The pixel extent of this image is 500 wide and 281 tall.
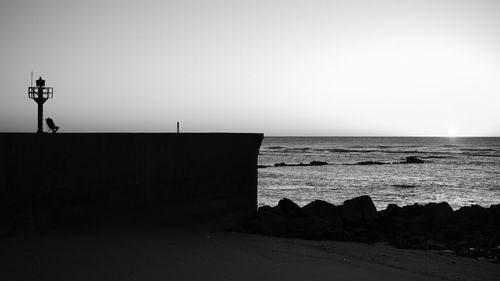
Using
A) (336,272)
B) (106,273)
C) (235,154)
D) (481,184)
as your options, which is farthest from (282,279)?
(481,184)

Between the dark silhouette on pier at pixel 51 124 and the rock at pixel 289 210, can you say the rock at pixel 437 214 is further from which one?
the dark silhouette on pier at pixel 51 124

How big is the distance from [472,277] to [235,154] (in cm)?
537

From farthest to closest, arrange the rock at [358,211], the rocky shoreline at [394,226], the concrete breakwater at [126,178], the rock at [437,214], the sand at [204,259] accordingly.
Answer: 1. the rock at [358,211]
2. the rock at [437,214]
3. the rocky shoreline at [394,226]
4. the concrete breakwater at [126,178]
5. the sand at [204,259]

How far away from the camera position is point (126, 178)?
873cm

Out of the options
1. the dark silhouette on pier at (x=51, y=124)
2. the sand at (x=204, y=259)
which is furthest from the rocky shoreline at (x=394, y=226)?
the dark silhouette on pier at (x=51, y=124)

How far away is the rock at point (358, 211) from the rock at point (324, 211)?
0.17 meters

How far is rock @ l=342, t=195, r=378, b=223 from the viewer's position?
1238 centimetres

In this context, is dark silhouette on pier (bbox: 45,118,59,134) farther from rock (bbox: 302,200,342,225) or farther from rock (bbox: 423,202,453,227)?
rock (bbox: 423,202,453,227)

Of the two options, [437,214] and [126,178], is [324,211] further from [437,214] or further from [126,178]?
[126,178]

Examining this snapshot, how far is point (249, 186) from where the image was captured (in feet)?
36.9

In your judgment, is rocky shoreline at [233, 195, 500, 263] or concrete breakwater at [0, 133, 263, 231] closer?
concrete breakwater at [0, 133, 263, 231]

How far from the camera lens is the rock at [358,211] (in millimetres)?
12375

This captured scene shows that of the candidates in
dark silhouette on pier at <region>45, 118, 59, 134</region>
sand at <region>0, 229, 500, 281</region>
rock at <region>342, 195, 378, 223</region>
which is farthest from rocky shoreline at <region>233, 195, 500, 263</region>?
dark silhouette on pier at <region>45, 118, 59, 134</region>

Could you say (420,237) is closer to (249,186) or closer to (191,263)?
(249,186)
